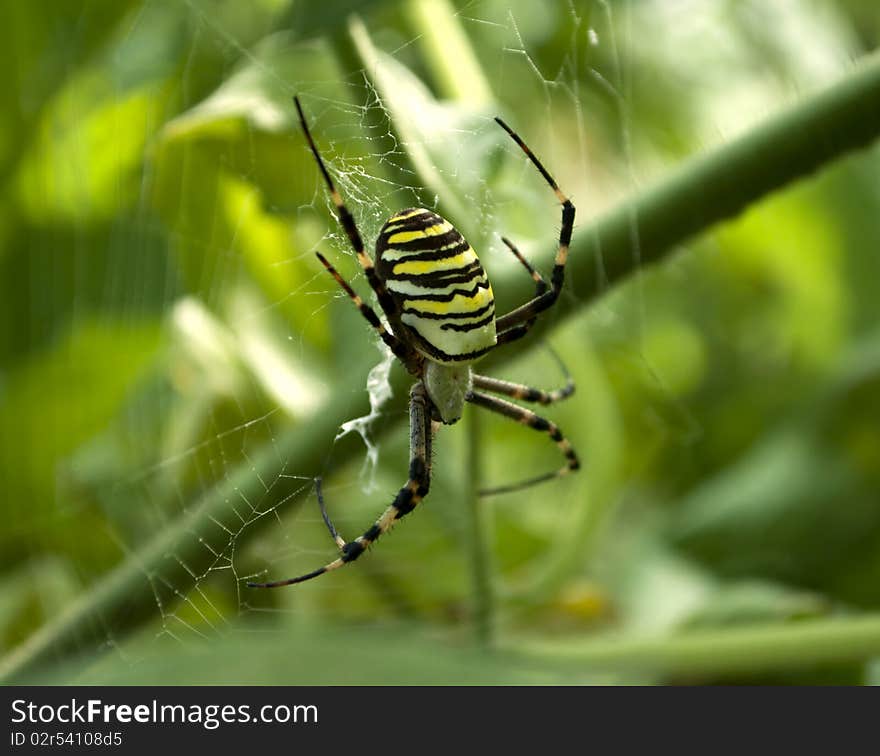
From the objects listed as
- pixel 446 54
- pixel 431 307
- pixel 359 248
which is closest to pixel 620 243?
pixel 431 307

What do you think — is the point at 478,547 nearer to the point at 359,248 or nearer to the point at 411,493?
the point at 411,493

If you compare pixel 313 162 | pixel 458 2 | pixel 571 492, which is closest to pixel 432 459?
pixel 571 492

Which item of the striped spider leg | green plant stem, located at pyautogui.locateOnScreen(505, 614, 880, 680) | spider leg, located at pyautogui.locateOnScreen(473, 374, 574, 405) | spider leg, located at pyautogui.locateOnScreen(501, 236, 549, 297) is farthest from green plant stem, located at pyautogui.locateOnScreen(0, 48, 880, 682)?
green plant stem, located at pyautogui.locateOnScreen(505, 614, 880, 680)

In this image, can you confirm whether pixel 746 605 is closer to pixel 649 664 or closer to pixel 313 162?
pixel 649 664

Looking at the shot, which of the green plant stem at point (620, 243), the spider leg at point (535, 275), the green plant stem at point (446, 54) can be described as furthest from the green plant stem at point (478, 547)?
the green plant stem at point (446, 54)

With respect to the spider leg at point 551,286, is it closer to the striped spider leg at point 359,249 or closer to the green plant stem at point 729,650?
the striped spider leg at point 359,249

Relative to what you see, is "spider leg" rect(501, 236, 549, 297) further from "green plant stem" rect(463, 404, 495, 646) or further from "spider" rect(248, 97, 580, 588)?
"green plant stem" rect(463, 404, 495, 646)
